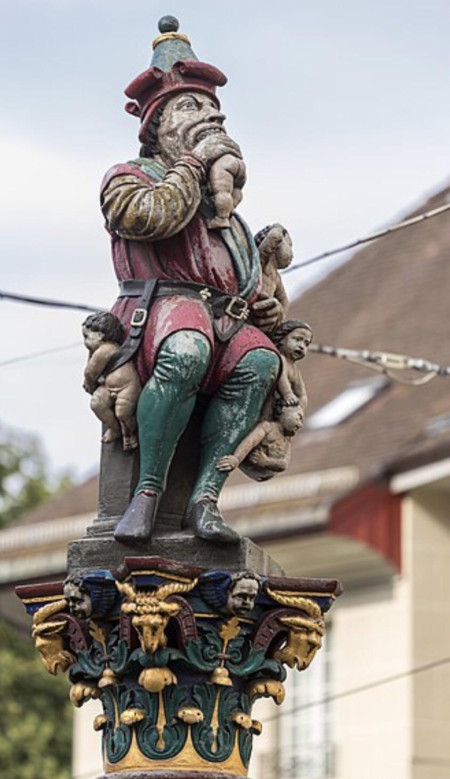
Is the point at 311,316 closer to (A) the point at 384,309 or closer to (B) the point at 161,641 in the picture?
(A) the point at 384,309

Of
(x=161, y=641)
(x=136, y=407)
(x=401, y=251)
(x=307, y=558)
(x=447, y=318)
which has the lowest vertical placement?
(x=161, y=641)

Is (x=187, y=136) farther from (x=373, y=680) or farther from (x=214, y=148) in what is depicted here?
(x=373, y=680)

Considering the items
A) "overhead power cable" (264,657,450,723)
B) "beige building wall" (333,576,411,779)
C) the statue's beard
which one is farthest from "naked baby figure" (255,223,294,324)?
"beige building wall" (333,576,411,779)

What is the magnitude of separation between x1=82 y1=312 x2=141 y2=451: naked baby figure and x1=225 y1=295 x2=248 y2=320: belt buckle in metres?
0.44

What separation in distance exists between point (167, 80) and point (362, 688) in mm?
19653

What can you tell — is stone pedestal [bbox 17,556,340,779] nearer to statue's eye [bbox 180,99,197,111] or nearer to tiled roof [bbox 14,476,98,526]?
statue's eye [bbox 180,99,197,111]

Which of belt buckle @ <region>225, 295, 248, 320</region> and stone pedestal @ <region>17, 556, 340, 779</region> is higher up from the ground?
belt buckle @ <region>225, 295, 248, 320</region>

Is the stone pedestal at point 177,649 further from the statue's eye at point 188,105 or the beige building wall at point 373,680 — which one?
the beige building wall at point 373,680

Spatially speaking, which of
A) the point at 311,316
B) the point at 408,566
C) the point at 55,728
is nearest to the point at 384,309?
the point at 311,316

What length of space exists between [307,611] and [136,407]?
0.99 metres

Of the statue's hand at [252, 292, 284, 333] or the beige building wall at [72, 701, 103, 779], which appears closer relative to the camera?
the statue's hand at [252, 292, 284, 333]

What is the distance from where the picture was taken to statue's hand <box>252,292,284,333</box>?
10906 millimetres

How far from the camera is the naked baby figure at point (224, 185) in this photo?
10820 mm

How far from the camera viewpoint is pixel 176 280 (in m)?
10.8
